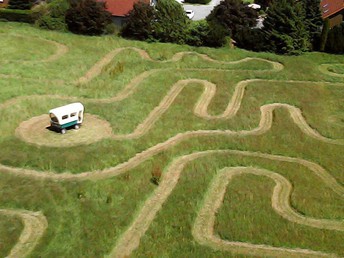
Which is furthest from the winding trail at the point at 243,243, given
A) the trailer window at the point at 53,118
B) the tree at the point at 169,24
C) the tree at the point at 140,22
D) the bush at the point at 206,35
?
the tree at the point at 140,22

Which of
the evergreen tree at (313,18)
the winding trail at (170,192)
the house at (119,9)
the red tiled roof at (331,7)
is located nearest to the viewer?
the winding trail at (170,192)

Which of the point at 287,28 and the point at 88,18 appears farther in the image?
the point at 88,18

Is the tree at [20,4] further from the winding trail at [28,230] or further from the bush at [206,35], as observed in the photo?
the winding trail at [28,230]

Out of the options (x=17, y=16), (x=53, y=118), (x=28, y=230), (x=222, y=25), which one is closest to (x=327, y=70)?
(x=222, y=25)

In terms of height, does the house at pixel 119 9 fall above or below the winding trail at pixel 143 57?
above

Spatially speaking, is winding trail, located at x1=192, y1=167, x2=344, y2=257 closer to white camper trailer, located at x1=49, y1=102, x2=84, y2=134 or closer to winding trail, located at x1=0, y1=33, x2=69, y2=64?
white camper trailer, located at x1=49, y1=102, x2=84, y2=134

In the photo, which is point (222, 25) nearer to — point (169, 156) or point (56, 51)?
point (56, 51)
